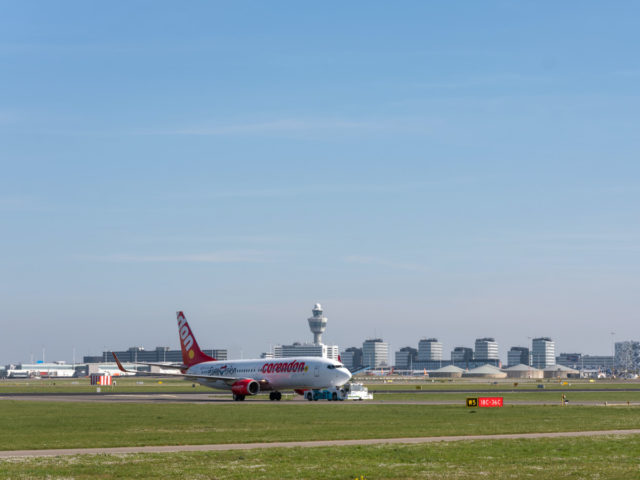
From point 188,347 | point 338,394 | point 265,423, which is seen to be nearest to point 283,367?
point 338,394

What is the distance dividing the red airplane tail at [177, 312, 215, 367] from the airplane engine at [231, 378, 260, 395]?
14879mm

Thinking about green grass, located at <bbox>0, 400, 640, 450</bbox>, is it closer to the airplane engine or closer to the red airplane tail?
the airplane engine

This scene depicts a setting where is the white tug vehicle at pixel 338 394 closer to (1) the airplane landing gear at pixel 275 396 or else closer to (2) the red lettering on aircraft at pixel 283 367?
(2) the red lettering on aircraft at pixel 283 367

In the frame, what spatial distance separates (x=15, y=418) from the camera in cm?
6234

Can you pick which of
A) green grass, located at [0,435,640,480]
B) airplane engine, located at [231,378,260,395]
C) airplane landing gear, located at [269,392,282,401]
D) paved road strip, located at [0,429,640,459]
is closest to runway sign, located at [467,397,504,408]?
airplane landing gear, located at [269,392,282,401]

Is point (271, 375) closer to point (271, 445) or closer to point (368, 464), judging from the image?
point (271, 445)

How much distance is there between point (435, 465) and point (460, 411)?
37.3 meters

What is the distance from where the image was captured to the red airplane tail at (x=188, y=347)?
367 feet

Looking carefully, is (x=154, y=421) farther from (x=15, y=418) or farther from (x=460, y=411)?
(x=460, y=411)

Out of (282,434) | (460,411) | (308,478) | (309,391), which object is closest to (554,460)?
(308,478)


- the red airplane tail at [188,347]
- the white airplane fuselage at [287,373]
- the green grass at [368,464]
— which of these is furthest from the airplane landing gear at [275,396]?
the green grass at [368,464]

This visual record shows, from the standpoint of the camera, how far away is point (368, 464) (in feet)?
109

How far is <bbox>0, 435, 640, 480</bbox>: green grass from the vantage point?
3047cm

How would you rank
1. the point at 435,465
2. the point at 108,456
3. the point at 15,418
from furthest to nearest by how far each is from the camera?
1. the point at 15,418
2. the point at 108,456
3. the point at 435,465
